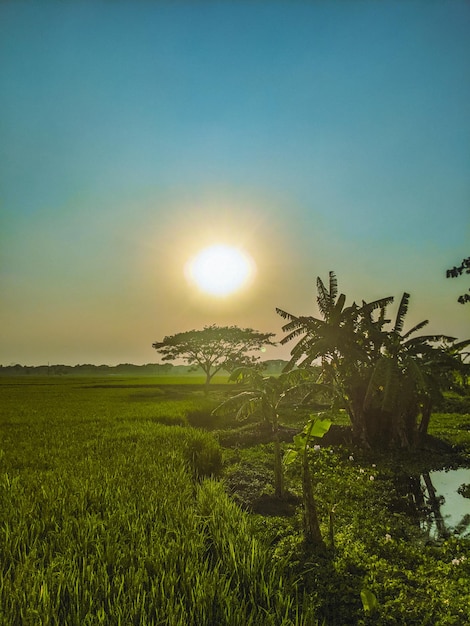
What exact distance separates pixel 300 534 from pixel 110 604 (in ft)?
12.9

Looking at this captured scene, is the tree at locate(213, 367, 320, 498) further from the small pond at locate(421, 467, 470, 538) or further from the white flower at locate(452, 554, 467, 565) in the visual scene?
the white flower at locate(452, 554, 467, 565)

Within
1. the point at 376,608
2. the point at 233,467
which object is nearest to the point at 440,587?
the point at 376,608

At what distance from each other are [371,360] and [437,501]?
6523 millimetres

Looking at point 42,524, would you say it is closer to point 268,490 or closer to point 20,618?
point 20,618

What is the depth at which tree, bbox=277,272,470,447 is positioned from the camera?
1453 centimetres

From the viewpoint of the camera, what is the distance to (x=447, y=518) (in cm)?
795

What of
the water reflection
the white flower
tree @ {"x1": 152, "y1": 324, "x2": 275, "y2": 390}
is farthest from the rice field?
tree @ {"x1": 152, "y1": 324, "x2": 275, "y2": 390}

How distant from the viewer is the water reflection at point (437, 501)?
7.45m

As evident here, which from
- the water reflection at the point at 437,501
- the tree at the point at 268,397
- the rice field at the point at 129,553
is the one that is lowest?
the water reflection at the point at 437,501

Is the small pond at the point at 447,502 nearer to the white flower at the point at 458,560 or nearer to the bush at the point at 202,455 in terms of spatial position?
the white flower at the point at 458,560

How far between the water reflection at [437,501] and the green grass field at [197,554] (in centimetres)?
33

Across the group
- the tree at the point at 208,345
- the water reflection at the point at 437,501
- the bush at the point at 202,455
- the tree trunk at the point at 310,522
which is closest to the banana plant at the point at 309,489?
the tree trunk at the point at 310,522

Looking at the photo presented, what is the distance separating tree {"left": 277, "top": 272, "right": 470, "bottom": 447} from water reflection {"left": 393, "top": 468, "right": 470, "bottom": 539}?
2.94 metres

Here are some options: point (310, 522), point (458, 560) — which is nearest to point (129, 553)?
A: point (310, 522)
